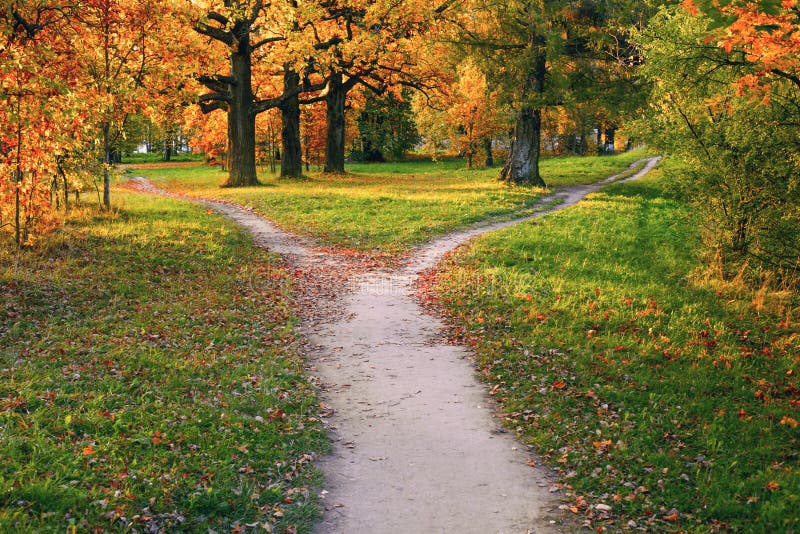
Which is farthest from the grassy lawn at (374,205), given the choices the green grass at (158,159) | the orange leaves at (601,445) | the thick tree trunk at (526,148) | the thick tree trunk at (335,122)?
the green grass at (158,159)

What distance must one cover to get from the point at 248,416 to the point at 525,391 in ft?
11.6

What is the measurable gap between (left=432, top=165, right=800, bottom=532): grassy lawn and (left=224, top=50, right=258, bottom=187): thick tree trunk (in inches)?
716

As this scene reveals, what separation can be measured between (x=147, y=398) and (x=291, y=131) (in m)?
29.0

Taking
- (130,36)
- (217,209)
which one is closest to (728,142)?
(130,36)

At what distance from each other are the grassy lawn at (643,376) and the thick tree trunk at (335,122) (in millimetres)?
21194

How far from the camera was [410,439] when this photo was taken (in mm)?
7105

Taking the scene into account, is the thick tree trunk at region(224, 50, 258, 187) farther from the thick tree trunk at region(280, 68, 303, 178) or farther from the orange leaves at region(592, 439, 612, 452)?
the orange leaves at region(592, 439, 612, 452)

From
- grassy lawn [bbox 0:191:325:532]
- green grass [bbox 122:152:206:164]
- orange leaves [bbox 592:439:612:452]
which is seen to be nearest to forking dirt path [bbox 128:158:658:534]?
grassy lawn [bbox 0:191:325:532]

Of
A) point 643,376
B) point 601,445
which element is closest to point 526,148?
point 643,376

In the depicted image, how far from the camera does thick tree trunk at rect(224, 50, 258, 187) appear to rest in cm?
2997

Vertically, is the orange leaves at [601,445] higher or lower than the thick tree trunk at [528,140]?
lower

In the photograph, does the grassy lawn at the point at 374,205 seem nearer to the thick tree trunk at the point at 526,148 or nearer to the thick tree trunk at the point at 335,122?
the thick tree trunk at the point at 526,148

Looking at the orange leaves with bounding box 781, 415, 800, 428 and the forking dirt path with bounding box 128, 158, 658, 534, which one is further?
the orange leaves with bounding box 781, 415, 800, 428

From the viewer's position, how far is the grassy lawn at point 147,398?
5512mm
